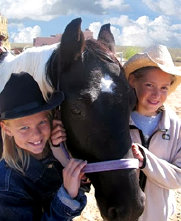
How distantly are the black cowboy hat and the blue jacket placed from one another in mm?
360

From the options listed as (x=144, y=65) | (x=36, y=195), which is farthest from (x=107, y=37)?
(x=36, y=195)

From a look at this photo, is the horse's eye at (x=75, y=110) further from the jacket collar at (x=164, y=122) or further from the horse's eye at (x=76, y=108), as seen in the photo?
the jacket collar at (x=164, y=122)

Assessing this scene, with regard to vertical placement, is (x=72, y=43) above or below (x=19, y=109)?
above

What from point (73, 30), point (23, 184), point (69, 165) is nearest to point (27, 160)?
point (23, 184)

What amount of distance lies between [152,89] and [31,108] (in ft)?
3.22

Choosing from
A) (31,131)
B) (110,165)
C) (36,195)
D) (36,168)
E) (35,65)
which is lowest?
(36,195)

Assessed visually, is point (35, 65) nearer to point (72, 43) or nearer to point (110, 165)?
point (72, 43)

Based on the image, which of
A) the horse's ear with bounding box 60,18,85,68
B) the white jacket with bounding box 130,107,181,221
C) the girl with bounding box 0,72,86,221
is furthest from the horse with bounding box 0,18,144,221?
the white jacket with bounding box 130,107,181,221

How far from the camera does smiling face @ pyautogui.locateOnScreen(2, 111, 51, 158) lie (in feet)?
6.50

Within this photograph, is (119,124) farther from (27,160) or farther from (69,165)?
(27,160)

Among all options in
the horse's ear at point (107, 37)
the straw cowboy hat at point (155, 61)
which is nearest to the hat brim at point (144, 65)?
the straw cowboy hat at point (155, 61)

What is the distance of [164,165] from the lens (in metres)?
2.41

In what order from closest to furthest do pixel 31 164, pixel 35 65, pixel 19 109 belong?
pixel 19 109, pixel 31 164, pixel 35 65

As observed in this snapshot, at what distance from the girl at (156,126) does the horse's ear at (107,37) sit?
199 mm
